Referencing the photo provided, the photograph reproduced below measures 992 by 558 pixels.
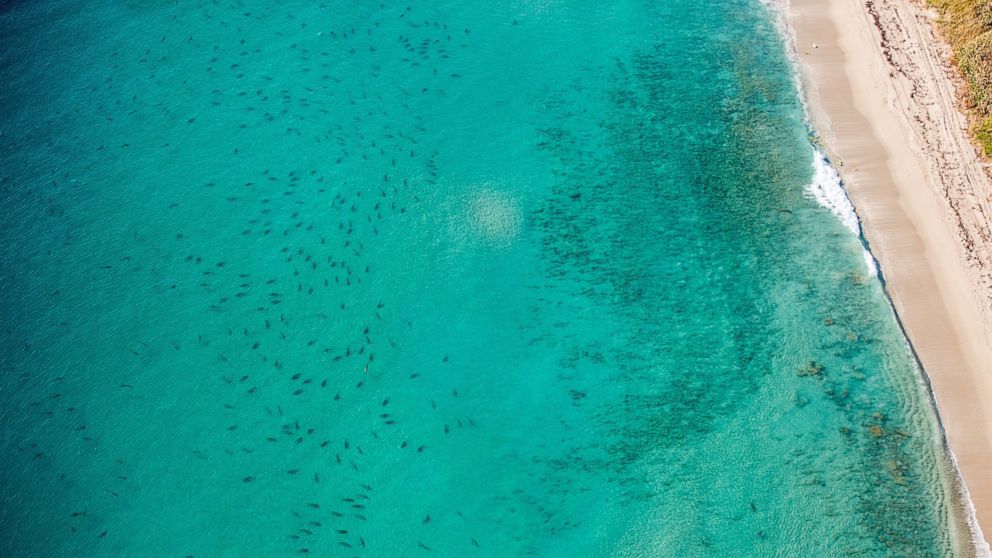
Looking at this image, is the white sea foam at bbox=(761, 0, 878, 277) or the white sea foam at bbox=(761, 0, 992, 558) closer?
the white sea foam at bbox=(761, 0, 992, 558)

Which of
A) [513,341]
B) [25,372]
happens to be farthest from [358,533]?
[25,372]

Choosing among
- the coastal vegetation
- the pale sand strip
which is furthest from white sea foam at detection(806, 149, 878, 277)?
the coastal vegetation

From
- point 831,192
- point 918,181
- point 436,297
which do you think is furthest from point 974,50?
point 436,297

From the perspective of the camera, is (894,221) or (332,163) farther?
(332,163)

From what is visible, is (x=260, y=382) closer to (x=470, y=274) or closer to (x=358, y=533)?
(x=358, y=533)

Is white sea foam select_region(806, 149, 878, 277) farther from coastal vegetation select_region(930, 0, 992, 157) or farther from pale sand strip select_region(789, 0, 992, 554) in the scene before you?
coastal vegetation select_region(930, 0, 992, 157)

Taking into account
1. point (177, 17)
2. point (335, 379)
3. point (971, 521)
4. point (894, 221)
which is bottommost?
point (971, 521)
